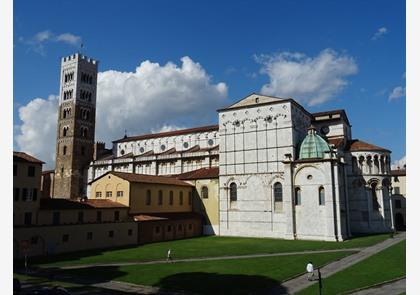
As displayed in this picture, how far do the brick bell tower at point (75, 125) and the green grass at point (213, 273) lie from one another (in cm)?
6099

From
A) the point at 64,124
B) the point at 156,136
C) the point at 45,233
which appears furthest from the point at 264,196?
the point at 64,124

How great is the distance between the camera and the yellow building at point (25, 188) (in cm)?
3541

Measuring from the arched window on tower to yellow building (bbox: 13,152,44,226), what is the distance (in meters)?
31.6

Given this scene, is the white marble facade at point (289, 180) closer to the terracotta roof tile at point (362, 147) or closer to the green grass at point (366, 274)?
the terracotta roof tile at point (362, 147)

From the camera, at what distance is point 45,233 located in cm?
3681

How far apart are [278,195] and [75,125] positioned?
56.3 meters

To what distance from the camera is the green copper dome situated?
5109 cm

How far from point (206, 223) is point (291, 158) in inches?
701

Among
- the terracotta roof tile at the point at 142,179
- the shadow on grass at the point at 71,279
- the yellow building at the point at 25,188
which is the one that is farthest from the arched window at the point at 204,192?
the shadow on grass at the point at 71,279

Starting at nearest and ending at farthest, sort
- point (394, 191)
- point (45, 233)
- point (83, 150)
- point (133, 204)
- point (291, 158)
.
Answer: point (45, 233)
point (133, 204)
point (291, 158)
point (394, 191)
point (83, 150)

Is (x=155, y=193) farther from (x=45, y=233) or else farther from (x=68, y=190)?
(x=68, y=190)

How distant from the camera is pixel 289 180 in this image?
169 ft

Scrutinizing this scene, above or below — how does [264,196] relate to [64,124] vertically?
below

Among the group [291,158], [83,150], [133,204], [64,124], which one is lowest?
[133,204]
